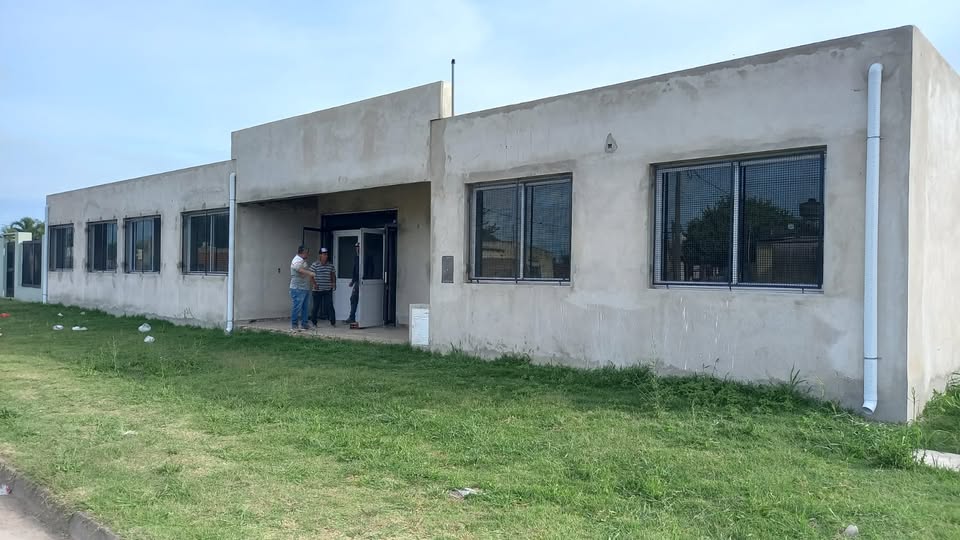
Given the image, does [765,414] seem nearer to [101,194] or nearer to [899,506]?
[899,506]

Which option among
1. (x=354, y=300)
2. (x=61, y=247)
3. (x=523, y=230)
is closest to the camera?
(x=523, y=230)

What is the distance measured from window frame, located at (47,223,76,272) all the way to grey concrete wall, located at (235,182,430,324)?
986cm

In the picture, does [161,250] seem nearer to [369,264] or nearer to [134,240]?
[134,240]

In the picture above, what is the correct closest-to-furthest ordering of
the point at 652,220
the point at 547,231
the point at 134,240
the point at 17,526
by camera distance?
the point at 17,526, the point at 652,220, the point at 547,231, the point at 134,240

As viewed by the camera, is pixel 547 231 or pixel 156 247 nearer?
pixel 547 231

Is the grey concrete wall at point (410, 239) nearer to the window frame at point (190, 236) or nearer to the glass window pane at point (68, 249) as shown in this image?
the window frame at point (190, 236)

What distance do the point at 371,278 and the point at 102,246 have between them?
10.4 m

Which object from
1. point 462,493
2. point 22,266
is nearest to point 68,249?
point 22,266

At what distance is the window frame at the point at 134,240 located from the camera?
18422mm

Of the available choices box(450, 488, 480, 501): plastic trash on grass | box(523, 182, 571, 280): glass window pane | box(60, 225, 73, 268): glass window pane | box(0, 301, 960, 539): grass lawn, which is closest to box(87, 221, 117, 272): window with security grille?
box(60, 225, 73, 268): glass window pane

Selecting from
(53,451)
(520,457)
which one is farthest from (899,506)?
(53,451)

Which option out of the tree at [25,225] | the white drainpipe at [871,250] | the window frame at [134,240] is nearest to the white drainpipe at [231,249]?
the window frame at [134,240]

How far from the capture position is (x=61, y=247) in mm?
23594

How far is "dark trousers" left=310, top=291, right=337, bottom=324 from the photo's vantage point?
600 inches
